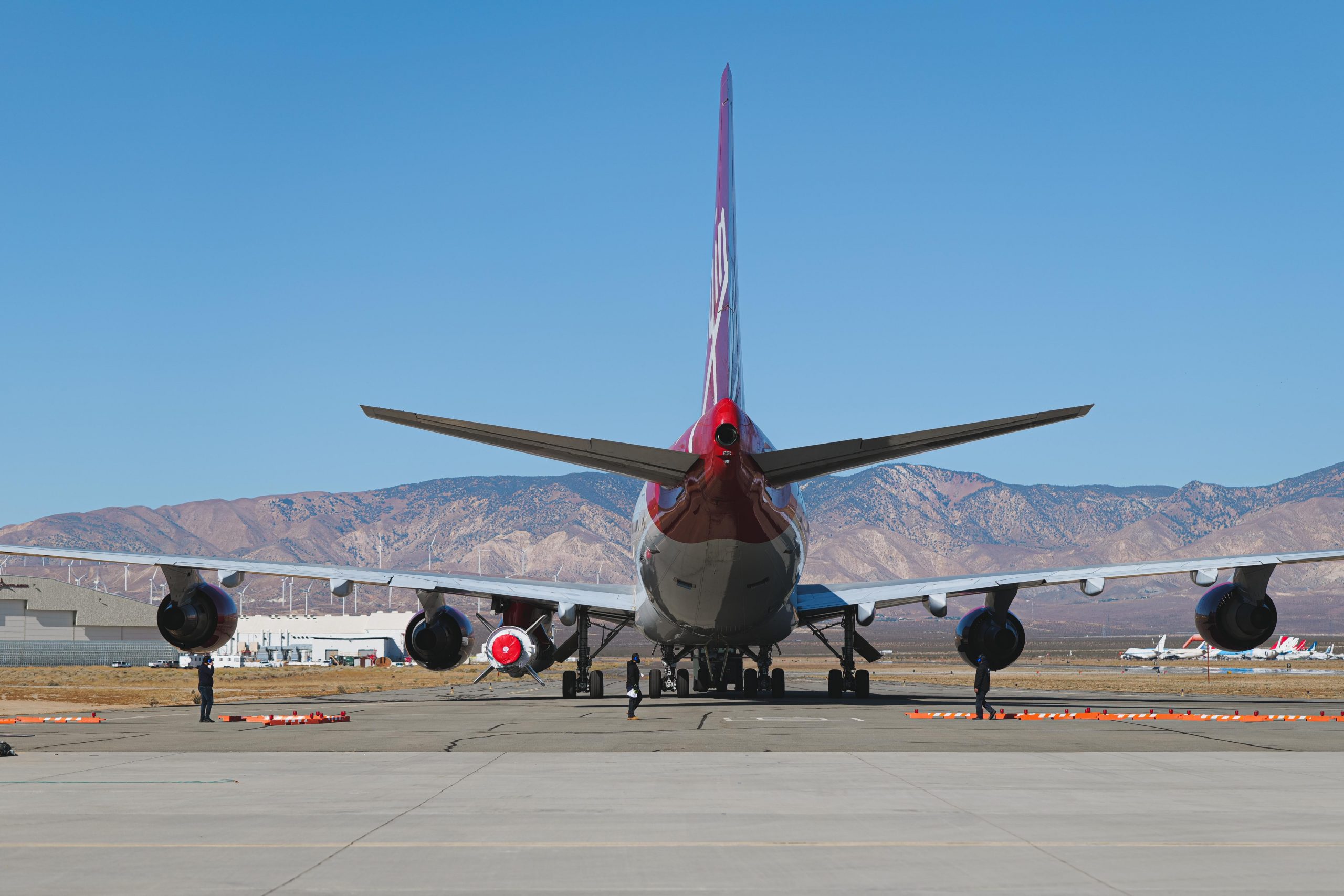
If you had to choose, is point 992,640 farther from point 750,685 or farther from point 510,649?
point 510,649

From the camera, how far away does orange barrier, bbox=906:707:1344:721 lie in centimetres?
3000

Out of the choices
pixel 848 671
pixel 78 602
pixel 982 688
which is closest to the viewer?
pixel 982 688

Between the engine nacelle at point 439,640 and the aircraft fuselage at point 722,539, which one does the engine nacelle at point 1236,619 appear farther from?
the engine nacelle at point 439,640

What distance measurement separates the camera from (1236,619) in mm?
34781

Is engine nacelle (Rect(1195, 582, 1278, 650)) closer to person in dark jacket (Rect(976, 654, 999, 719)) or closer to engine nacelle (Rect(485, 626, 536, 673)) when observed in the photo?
person in dark jacket (Rect(976, 654, 999, 719))

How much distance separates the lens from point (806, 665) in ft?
368

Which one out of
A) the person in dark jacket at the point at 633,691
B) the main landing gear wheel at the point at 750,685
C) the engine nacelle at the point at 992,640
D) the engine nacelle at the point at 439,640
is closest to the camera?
the person in dark jacket at the point at 633,691

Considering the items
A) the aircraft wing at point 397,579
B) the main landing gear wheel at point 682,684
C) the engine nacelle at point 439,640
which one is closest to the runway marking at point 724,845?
the aircraft wing at point 397,579

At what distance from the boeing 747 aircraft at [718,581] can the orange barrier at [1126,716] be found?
10.5 feet

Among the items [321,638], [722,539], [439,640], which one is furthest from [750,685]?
[321,638]

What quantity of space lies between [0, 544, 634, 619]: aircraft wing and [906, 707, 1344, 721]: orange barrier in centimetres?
1184

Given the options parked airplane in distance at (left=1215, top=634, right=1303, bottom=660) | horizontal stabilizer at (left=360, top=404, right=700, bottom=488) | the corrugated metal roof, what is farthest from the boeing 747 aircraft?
parked airplane in distance at (left=1215, top=634, right=1303, bottom=660)

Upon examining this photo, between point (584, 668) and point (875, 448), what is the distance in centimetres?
1994

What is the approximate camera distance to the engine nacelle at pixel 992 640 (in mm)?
36812
